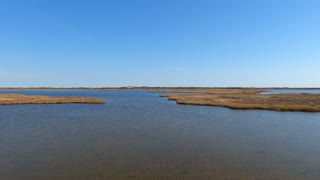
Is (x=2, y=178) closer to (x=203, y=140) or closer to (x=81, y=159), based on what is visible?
(x=81, y=159)

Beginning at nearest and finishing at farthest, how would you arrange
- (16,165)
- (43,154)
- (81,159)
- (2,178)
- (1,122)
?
(2,178) < (16,165) < (81,159) < (43,154) < (1,122)

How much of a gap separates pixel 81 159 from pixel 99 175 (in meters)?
2.83

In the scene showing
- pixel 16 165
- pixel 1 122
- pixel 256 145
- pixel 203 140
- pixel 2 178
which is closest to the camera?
pixel 2 178

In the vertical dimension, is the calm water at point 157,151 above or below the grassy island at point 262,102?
below

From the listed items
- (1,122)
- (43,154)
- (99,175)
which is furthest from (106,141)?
(1,122)

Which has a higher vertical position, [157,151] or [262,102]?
[262,102]

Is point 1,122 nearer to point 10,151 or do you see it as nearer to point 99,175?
point 10,151

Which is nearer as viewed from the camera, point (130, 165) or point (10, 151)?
point (130, 165)

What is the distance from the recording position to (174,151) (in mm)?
16438

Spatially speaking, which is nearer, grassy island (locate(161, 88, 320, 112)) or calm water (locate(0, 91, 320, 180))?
calm water (locate(0, 91, 320, 180))

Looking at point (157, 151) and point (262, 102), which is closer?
point (157, 151)

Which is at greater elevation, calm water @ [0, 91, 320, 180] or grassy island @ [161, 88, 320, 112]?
grassy island @ [161, 88, 320, 112]

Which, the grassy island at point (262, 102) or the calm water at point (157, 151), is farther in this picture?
the grassy island at point (262, 102)

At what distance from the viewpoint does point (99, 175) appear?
11953 mm
